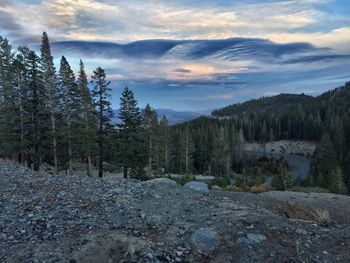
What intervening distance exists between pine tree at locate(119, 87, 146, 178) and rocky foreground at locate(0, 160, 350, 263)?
108 ft

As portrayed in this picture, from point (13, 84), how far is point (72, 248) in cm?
3707

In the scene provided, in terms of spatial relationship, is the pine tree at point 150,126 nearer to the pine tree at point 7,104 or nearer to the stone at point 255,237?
the pine tree at point 7,104

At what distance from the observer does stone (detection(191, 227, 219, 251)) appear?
439 inches

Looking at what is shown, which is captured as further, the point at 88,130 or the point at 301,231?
the point at 88,130

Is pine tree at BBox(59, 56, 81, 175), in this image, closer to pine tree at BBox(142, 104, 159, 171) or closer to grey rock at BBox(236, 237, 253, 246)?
pine tree at BBox(142, 104, 159, 171)

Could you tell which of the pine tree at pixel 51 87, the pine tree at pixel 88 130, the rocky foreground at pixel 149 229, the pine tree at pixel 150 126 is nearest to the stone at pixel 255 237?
the rocky foreground at pixel 149 229

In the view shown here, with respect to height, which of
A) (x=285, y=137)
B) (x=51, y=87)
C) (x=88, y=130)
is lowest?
(x=285, y=137)

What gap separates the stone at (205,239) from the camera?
1114cm

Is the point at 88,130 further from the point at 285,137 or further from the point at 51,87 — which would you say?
the point at 285,137

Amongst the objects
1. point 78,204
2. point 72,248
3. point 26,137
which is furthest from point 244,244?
point 26,137

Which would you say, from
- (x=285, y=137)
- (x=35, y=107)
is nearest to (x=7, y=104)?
(x=35, y=107)

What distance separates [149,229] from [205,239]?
2100mm

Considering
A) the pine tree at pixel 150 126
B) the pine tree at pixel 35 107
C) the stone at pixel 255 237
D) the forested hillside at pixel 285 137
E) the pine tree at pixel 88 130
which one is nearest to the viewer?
the stone at pixel 255 237

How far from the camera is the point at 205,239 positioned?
11414mm
